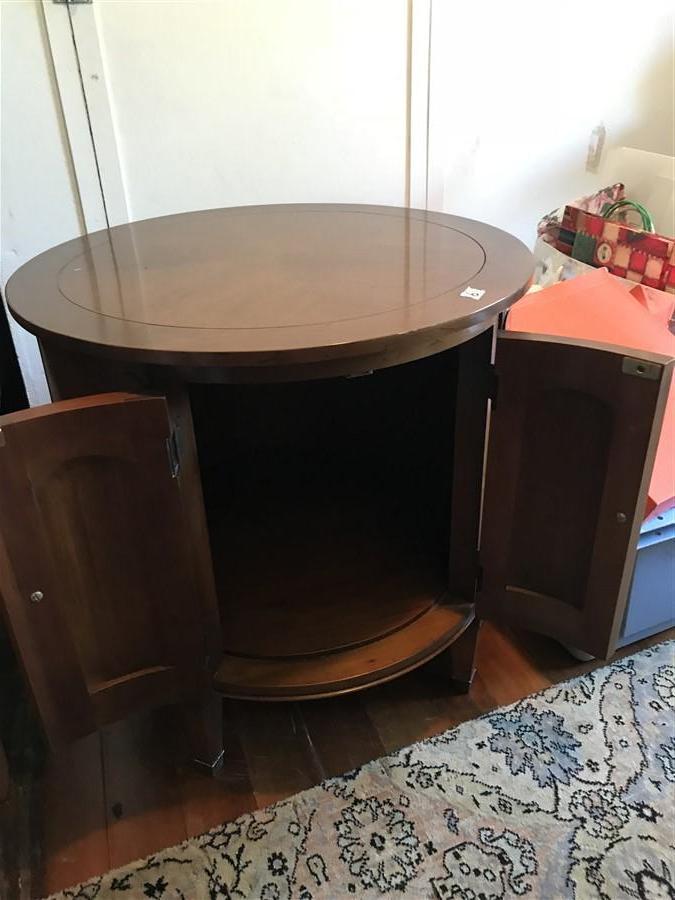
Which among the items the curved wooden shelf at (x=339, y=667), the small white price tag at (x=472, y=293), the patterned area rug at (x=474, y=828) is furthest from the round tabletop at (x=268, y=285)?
the patterned area rug at (x=474, y=828)

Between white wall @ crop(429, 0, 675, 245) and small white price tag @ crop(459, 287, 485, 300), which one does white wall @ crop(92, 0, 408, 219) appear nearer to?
white wall @ crop(429, 0, 675, 245)

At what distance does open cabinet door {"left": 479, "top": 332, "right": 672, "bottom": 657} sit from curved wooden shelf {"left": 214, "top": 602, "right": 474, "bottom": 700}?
104 mm

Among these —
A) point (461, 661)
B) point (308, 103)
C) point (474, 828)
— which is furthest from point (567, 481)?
point (308, 103)

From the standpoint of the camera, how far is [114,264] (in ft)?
3.66

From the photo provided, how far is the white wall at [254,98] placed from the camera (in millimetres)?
1340

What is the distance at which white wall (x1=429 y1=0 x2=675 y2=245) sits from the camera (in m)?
1.55

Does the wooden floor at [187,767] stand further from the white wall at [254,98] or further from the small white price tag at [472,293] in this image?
the white wall at [254,98]

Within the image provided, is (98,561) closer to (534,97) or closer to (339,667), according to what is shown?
(339,667)

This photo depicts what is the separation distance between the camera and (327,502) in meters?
1.52

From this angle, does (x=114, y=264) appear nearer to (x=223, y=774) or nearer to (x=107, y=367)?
(x=107, y=367)

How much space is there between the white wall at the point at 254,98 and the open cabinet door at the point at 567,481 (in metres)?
0.76

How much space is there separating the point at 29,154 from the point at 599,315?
108cm

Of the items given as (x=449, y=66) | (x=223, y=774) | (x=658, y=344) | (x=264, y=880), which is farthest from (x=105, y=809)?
(x=449, y=66)

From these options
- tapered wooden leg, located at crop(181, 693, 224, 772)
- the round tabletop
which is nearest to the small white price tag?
the round tabletop
